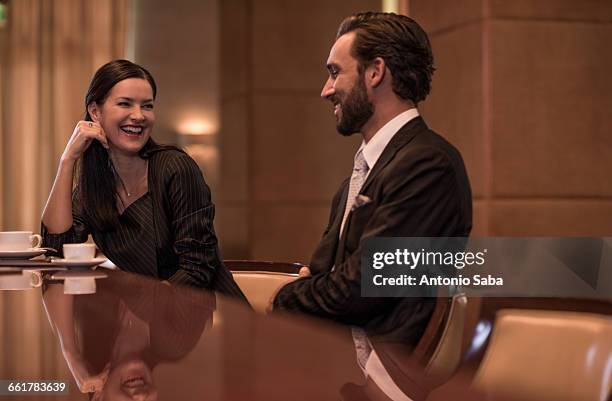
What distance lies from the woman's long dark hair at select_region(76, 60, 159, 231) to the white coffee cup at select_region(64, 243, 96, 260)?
38 cm

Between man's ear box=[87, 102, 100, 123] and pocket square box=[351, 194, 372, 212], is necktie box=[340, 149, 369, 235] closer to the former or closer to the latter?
pocket square box=[351, 194, 372, 212]

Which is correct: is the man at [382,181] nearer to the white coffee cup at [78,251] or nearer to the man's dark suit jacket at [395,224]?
the man's dark suit jacket at [395,224]

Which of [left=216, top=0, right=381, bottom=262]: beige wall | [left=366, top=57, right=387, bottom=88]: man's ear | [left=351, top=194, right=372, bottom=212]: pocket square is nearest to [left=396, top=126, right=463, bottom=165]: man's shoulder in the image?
[left=351, top=194, right=372, bottom=212]: pocket square

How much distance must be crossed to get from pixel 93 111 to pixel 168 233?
51cm

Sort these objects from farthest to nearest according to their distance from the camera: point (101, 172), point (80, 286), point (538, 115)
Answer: point (538, 115) → point (101, 172) → point (80, 286)

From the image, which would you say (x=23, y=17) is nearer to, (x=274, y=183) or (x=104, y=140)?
(x=274, y=183)

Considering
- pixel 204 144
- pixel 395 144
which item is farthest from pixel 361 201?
pixel 204 144

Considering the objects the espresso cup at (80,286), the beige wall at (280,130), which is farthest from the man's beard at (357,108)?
the beige wall at (280,130)

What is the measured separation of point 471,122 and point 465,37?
46cm

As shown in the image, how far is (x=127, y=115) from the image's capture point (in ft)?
7.78

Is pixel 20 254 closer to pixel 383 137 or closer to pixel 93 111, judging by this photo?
pixel 93 111

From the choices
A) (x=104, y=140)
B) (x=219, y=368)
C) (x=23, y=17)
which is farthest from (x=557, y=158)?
(x=23, y=17)

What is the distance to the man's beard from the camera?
6.56 ft

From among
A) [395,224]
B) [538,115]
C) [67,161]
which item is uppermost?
[538,115]
